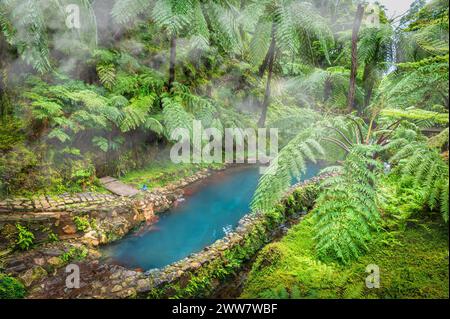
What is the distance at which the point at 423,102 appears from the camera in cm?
269

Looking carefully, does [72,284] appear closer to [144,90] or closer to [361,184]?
[361,184]

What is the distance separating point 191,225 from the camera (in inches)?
186

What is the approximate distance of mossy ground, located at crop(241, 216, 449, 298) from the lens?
176cm

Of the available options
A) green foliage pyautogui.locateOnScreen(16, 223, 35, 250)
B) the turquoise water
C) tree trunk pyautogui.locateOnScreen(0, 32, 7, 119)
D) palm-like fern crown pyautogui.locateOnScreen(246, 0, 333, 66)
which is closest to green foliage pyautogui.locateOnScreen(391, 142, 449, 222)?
the turquoise water

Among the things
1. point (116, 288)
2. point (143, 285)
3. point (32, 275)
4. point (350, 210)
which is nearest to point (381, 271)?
point (350, 210)

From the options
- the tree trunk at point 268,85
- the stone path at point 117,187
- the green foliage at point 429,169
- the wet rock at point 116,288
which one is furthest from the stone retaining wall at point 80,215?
the tree trunk at point 268,85

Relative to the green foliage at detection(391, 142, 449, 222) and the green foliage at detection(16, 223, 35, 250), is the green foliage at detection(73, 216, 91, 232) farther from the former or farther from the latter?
the green foliage at detection(391, 142, 449, 222)

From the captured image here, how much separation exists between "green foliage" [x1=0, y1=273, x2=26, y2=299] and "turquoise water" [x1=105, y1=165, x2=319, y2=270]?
1.03 metres

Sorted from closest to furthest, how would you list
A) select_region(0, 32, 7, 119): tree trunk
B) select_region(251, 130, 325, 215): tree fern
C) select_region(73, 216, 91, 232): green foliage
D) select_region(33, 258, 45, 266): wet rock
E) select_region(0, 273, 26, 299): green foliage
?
select_region(251, 130, 325, 215): tree fern, select_region(0, 273, 26, 299): green foliage, select_region(33, 258, 45, 266): wet rock, select_region(73, 216, 91, 232): green foliage, select_region(0, 32, 7, 119): tree trunk

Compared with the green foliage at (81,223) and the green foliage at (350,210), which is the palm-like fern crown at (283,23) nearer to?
the green foliage at (350,210)

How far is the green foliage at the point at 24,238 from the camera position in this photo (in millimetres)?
3285

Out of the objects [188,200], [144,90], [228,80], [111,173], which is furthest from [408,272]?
[228,80]

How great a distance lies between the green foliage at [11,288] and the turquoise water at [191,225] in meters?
1.03

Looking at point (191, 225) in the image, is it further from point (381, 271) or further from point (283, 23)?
point (283, 23)
